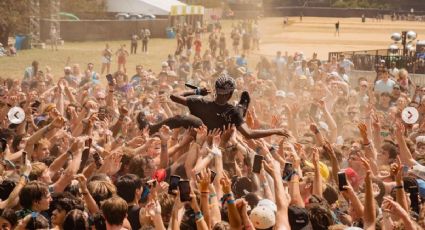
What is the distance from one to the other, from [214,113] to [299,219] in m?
2.42

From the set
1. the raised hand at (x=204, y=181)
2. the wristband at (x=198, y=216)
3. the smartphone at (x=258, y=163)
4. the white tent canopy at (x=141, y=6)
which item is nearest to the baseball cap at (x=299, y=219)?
the smartphone at (x=258, y=163)

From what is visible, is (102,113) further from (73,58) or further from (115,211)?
(73,58)

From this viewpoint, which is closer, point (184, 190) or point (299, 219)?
point (184, 190)

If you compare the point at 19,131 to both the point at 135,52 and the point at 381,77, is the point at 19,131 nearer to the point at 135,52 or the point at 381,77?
the point at 381,77

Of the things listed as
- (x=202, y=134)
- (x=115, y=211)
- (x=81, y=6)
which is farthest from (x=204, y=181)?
(x=81, y=6)

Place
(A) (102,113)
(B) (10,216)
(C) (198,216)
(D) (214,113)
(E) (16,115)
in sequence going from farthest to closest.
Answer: (A) (102,113) < (E) (16,115) < (D) (214,113) < (B) (10,216) < (C) (198,216)

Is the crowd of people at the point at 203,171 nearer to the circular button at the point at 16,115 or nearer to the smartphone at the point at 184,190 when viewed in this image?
the smartphone at the point at 184,190

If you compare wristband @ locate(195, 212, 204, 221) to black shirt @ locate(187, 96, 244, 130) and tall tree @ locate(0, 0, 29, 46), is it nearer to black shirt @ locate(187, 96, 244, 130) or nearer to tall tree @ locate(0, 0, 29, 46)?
black shirt @ locate(187, 96, 244, 130)

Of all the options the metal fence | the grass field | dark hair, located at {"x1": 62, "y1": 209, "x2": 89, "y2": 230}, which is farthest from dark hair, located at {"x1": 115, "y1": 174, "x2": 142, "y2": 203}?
the grass field

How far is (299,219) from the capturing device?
7016 millimetres

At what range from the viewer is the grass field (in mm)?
38312

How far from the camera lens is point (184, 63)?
29.9m

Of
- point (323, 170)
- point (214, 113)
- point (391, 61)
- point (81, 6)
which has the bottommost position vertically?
point (391, 61)

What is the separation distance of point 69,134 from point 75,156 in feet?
7.68
